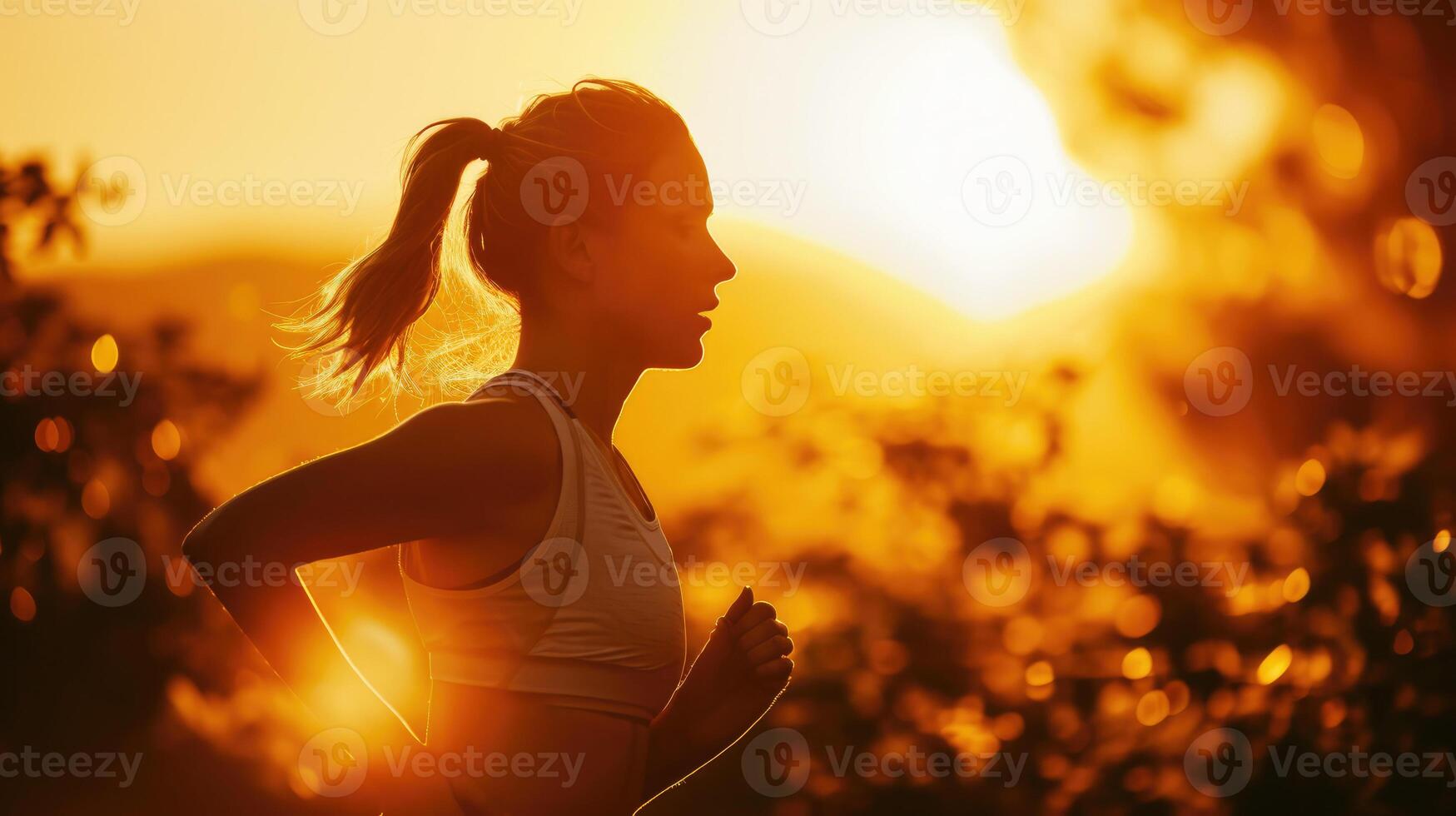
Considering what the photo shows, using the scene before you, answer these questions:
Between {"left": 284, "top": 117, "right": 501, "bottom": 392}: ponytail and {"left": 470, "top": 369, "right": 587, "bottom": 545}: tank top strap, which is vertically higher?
{"left": 284, "top": 117, "right": 501, "bottom": 392}: ponytail

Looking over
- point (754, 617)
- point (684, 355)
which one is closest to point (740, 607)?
point (754, 617)

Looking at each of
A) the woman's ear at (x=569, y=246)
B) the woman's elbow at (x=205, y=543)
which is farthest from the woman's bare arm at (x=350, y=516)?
the woman's ear at (x=569, y=246)

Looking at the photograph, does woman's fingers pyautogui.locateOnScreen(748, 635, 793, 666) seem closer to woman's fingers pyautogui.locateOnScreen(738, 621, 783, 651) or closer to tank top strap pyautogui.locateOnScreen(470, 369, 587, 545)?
woman's fingers pyautogui.locateOnScreen(738, 621, 783, 651)

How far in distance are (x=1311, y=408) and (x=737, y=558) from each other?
2.62 meters

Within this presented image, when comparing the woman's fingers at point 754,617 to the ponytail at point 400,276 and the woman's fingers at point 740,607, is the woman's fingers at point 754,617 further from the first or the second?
the ponytail at point 400,276

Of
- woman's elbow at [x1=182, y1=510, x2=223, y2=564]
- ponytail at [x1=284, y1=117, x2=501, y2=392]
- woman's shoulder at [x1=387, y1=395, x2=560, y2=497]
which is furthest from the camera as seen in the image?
ponytail at [x1=284, y1=117, x2=501, y2=392]

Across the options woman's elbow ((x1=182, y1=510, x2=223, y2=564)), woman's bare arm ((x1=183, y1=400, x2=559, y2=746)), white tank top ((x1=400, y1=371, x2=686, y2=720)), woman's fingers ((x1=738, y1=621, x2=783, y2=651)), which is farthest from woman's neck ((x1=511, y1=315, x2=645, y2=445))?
woman's elbow ((x1=182, y1=510, x2=223, y2=564))

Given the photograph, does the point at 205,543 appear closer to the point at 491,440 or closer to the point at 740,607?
the point at 491,440

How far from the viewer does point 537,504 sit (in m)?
1.83

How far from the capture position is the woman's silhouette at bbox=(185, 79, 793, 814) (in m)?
1.71

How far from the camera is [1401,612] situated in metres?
4.93

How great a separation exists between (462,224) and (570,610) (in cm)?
81

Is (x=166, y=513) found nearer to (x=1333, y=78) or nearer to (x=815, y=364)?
(x=815, y=364)

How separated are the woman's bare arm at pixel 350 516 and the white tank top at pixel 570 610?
0.31 ft
